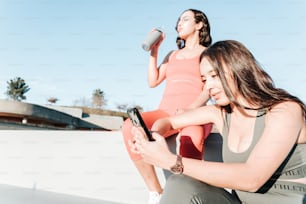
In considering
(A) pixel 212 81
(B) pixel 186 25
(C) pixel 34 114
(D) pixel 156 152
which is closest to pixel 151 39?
(B) pixel 186 25

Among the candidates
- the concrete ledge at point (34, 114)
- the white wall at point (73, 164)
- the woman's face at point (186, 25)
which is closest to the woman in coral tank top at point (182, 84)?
the woman's face at point (186, 25)

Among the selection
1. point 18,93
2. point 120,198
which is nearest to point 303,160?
point 120,198

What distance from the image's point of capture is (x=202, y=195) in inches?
23.9

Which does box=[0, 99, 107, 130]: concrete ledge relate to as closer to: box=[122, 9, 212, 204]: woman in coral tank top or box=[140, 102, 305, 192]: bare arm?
box=[122, 9, 212, 204]: woman in coral tank top

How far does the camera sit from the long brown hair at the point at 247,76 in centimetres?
63

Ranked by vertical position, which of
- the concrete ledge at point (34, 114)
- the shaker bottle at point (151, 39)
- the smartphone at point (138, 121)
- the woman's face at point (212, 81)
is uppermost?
the concrete ledge at point (34, 114)

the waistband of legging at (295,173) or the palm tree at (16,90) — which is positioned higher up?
the palm tree at (16,90)

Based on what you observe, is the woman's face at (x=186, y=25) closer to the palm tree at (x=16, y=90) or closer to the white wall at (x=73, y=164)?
the white wall at (x=73, y=164)

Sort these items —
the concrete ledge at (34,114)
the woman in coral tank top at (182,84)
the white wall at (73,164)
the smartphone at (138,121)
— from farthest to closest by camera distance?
the concrete ledge at (34,114), the white wall at (73,164), the woman in coral tank top at (182,84), the smartphone at (138,121)

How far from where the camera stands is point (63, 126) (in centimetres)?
1889

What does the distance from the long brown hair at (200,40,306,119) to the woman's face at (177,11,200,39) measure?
745 millimetres

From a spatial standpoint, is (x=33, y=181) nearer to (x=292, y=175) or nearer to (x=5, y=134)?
(x=5, y=134)

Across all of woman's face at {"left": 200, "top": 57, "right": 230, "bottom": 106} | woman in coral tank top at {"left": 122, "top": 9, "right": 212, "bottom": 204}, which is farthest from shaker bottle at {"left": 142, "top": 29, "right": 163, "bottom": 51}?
woman's face at {"left": 200, "top": 57, "right": 230, "bottom": 106}

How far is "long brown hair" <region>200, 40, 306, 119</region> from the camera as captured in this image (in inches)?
25.0
